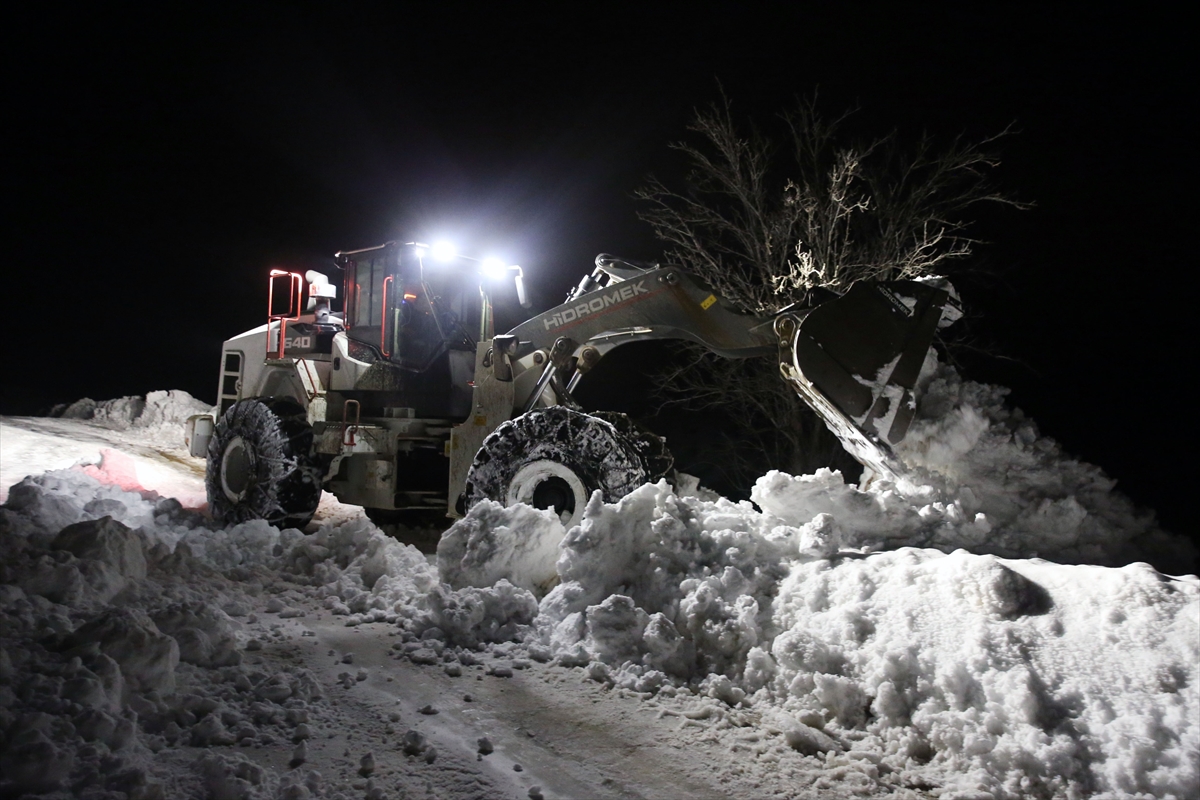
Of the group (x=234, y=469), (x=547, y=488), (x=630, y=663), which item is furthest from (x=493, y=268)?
(x=630, y=663)

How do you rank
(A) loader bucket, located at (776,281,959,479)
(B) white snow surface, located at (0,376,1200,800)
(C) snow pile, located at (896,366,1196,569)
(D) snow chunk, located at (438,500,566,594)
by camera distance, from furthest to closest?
1. (C) snow pile, located at (896,366,1196,569)
2. (A) loader bucket, located at (776,281,959,479)
3. (D) snow chunk, located at (438,500,566,594)
4. (B) white snow surface, located at (0,376,1200,800)

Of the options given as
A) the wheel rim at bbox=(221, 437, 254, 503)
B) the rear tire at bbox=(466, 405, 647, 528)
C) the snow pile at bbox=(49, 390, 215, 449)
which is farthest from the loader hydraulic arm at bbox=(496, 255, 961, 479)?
the snow pile at bbox=(49, 390, 215, 449)

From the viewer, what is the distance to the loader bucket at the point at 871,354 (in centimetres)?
599

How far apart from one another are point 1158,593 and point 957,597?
33.7 inches

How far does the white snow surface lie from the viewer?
3.16 m

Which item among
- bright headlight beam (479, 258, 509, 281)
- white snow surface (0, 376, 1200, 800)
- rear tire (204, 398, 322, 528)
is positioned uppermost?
bright headlight beam (479, 258, 509, 281)

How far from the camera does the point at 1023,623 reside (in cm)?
381

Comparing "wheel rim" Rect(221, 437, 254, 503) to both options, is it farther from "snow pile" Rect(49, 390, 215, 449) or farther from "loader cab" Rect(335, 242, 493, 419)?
"snow pile" Rect(49, 390, 215, 449)

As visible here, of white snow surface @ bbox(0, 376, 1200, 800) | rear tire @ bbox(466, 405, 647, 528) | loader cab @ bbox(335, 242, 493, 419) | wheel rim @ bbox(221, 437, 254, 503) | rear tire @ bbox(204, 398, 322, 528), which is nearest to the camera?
white snow surface @ bbox(0, 376, 1200, 800)

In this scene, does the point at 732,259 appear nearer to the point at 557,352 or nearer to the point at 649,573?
the point at 557,352

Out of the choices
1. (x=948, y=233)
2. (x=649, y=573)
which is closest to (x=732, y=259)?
(x=948, y=233)

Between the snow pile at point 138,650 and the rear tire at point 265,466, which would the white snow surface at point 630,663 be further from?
the rear tire at point 265,466

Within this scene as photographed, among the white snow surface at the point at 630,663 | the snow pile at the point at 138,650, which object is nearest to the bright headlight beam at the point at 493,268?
the snow pile at the point at 138,650

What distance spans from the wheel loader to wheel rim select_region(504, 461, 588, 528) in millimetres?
13
